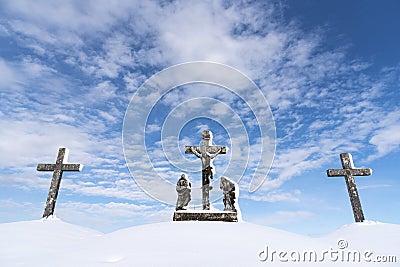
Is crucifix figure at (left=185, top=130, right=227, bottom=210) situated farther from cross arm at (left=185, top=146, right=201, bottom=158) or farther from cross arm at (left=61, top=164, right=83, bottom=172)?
cross arm at (left=61, top=164, right=83, bottom=172)

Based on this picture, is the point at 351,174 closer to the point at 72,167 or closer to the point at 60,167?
the point at 72,167

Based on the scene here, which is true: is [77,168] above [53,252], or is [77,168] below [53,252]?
above

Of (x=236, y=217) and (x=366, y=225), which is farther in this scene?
(x=366, y=225)

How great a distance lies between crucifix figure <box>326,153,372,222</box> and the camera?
1103 centimetres

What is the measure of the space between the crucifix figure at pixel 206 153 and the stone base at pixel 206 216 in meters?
1.13

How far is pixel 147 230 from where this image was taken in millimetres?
5984

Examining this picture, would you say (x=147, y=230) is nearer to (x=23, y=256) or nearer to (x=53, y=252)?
(x=53, y=252)

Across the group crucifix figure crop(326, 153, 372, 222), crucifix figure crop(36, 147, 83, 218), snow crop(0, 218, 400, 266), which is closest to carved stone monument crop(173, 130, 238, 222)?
snow crop(0, 218, 400, 266)

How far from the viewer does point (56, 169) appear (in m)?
11.2

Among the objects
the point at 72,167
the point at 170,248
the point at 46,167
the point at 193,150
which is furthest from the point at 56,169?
the point at 170,248

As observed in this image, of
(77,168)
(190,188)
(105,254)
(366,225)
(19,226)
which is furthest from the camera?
(77,168)

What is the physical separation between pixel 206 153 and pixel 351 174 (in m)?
6.74

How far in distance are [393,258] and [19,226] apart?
9313 millimetres

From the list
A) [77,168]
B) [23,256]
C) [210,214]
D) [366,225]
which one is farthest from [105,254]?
[366,225]
